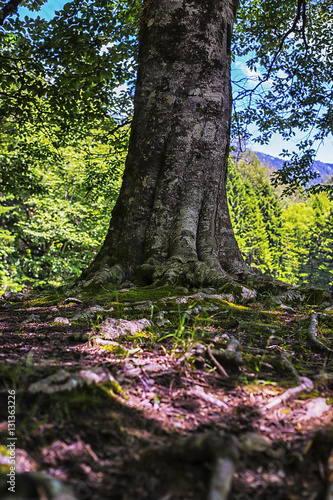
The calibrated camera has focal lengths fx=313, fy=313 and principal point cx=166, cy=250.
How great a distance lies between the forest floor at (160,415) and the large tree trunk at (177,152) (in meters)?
2.33

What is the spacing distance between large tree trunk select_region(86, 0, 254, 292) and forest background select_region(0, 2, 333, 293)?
1.37 metres

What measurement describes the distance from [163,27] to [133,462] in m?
6.46

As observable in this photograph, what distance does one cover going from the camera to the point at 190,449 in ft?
3.33

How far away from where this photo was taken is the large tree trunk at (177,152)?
477 cm

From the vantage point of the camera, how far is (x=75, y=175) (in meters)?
18.1

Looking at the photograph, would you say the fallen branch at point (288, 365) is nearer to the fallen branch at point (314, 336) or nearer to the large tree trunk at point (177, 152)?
the fallen branch at point (314, 336)

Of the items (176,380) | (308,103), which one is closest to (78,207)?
(308,103)

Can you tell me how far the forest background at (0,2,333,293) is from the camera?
6090 millimetres

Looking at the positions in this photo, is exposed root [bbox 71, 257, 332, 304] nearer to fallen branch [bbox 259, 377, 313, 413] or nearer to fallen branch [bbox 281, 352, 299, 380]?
fallen branch [bbox 281, 352, 299, 380]

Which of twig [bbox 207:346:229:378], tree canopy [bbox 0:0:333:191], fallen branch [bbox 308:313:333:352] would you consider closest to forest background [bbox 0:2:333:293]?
tree canopy [bbox 0:0:333:191]

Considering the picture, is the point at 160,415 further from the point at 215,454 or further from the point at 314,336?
the point at 314,336

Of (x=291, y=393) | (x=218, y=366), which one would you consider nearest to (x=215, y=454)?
(x=291, y=393)

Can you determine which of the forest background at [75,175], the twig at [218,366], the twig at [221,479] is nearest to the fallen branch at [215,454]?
the twig at [221,479]

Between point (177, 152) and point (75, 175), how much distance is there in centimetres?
1438
